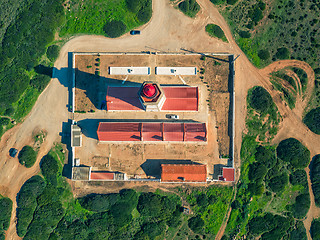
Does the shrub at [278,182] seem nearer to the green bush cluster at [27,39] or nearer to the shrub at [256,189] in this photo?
the shrub at [256,189]

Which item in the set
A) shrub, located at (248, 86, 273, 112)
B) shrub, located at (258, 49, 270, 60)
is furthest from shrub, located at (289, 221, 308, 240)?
shrub, located at (258, 49, 270, 60)

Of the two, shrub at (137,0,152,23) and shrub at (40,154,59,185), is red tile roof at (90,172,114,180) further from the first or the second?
shrub at (137,0,152,23)

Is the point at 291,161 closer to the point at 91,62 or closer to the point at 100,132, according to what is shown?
the point at 100,132

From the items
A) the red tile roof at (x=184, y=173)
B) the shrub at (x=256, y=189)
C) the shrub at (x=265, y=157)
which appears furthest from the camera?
the shrub at (x=265, y=157)

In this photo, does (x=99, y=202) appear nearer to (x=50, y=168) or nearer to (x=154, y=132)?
(x=50, y=168)

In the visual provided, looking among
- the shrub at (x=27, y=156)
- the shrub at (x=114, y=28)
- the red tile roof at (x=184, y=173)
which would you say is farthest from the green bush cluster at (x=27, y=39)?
the red tile roof at (x=184, y=173)
